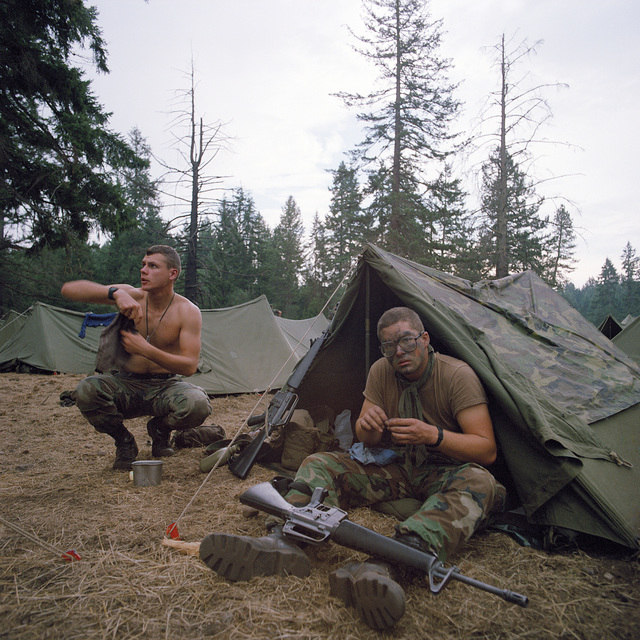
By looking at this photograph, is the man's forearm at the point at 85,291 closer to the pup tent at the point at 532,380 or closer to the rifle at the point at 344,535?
the pup tent at the point at 532,380

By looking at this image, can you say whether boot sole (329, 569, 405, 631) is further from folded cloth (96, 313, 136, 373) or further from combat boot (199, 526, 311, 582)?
folded cloth (96, 313, 136, 373)

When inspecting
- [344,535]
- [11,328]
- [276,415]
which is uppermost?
[11,328]

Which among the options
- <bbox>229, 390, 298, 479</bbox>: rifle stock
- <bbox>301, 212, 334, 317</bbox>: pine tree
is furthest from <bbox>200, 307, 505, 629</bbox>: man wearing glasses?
<bbox>301, 212, 334, 317</bbox>: pine tree

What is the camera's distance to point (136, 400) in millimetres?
3504

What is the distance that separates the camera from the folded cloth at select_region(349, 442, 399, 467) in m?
2.68

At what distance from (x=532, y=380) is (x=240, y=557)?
232 cm

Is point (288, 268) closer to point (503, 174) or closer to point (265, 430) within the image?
point (503, 174)

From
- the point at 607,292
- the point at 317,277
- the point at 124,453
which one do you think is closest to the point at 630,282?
the point at 607,292

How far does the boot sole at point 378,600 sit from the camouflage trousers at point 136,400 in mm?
2155

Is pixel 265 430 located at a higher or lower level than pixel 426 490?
higher

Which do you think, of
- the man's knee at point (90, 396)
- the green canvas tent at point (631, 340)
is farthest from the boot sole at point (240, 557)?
the green canvas tent at point (631, 340)

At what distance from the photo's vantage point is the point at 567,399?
3045mm

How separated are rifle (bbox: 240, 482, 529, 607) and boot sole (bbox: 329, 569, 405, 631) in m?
0.16

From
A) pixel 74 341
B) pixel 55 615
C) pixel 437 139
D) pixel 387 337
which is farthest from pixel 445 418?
pixel 437 139
